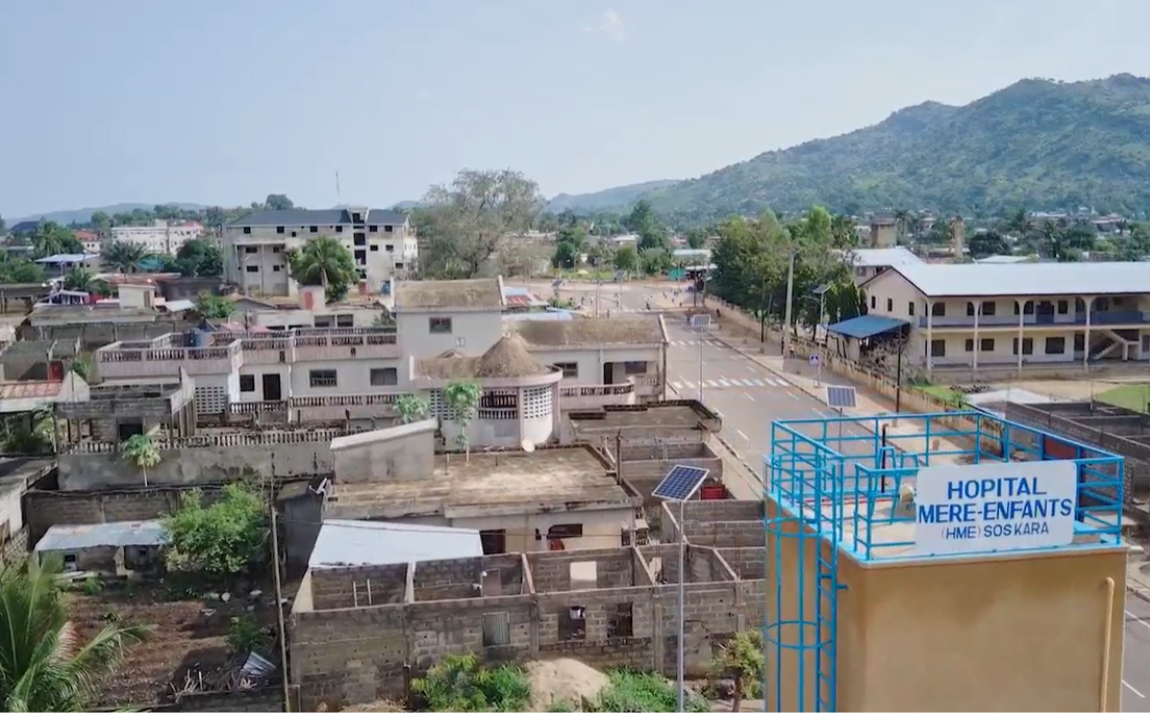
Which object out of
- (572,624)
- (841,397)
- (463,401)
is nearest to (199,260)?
(463,401)

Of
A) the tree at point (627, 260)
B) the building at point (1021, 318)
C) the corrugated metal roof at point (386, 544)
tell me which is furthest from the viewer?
the tree at point (627, 260)

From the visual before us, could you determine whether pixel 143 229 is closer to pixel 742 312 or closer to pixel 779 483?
pixel 742 312

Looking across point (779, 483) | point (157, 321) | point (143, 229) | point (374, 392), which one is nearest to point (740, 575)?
point (779, 483)

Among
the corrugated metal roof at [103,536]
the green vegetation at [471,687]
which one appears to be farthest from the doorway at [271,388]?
the green vegetation at [471,687]

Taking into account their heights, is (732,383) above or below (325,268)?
below

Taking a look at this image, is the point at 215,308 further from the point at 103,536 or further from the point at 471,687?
the point at 471,687

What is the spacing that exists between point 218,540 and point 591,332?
17534mm

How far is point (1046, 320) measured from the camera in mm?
51094

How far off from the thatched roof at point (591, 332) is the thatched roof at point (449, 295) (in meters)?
1.69

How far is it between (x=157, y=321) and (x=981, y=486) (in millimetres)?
55848

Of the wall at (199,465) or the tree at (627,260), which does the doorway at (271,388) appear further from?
the tree at (627,260)

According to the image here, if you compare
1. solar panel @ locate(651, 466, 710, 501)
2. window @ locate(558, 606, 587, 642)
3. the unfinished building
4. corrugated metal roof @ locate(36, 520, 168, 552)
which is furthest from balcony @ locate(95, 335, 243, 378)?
solar panel @ locate(651, 466, 710, 501)

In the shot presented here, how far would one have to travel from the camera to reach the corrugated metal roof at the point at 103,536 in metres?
24.2

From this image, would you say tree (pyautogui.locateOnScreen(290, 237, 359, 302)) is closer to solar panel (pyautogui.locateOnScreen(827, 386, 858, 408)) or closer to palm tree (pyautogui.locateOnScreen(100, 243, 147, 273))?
solar panel (pyautogui.locateOnScreen(827, 386, 858, 408))
